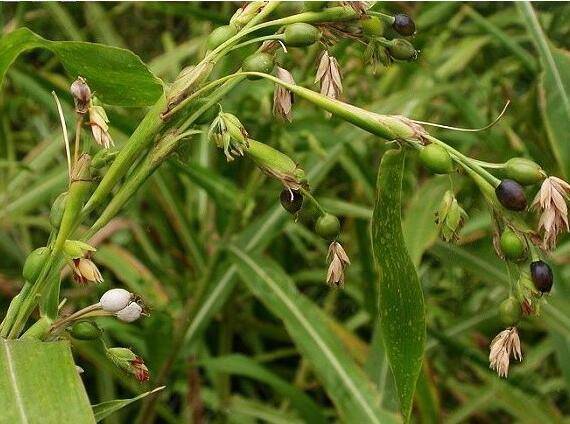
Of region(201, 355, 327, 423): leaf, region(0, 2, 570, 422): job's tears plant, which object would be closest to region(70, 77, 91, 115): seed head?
region(0, 2, 570, 422): job's tears plant

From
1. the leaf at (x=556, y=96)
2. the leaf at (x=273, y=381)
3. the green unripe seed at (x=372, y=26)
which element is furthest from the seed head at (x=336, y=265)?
the leaf at (x=273, y=381)

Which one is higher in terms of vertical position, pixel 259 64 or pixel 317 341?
pixel 259 64

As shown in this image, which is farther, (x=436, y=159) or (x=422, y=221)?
(x=422, y=221)

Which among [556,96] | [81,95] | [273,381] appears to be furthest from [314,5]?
[273,381]

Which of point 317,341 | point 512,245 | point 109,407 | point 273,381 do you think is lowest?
point 273,381

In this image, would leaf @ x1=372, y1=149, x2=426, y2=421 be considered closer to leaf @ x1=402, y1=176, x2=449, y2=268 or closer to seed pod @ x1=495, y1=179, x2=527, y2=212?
seed pod @ x1=495, y1=179, x2=527, y2=212

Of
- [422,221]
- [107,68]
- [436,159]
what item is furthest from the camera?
[422,221]

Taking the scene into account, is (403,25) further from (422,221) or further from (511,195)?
(422,221)
